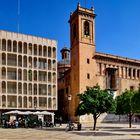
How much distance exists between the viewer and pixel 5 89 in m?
65.1

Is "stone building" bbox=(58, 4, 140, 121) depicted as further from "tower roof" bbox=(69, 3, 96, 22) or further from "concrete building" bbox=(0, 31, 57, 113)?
"concrete building" bbox=(0, 31, 57, 113)

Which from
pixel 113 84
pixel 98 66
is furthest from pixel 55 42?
pixel 113 84

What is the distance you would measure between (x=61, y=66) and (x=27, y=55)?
37092 mm

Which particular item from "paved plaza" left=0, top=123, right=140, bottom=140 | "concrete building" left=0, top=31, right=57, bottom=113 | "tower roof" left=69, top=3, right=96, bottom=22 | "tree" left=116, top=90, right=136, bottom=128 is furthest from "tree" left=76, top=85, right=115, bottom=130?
"tower roof" left=69, top=3, right=96, bottom=22

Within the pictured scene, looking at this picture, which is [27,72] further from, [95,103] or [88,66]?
[95,103]

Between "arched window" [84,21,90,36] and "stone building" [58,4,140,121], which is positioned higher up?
"arched window" [84,21,90,36]

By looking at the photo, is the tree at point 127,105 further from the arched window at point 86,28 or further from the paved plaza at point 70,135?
the arched window at point 86,28

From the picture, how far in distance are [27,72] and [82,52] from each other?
14.0m

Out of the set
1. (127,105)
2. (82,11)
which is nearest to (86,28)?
(82,11)

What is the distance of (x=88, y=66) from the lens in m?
76.2

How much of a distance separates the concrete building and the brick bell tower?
5889 mm

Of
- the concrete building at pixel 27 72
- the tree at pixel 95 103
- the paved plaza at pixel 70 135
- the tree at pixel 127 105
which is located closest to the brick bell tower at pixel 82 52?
the concrete building at pixel 27 72

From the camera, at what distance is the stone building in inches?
2970

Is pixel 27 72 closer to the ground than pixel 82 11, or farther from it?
closer to the ground
